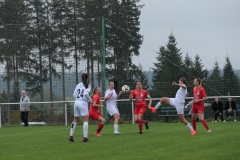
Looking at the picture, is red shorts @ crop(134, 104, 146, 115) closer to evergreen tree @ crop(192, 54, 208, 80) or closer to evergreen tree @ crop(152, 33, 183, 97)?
evergreen tree @ crop(152, 33, 183, 97)

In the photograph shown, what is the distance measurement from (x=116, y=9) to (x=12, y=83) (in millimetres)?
21385

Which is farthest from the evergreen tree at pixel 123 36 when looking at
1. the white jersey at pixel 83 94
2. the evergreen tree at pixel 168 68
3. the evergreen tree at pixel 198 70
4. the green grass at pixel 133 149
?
the green grass at pixel 133 149

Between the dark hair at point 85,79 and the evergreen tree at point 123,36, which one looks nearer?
the dark hair at point 85,79

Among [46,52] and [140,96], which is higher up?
[46,52]

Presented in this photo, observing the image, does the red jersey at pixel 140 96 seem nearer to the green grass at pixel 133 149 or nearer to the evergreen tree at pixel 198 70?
the green grass at pixel 133 149

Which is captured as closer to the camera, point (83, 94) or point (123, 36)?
point (83, 94)

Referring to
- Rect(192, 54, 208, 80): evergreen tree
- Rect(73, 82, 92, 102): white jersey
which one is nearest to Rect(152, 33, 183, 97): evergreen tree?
Rect(192, 54, 208, 80): evergreen tree

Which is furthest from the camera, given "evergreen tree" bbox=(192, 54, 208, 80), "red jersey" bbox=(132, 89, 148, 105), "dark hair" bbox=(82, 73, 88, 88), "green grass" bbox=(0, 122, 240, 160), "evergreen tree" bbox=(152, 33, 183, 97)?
"evergreen tree" bbox=(192, 54, 208, 80)

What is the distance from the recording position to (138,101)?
20.3m

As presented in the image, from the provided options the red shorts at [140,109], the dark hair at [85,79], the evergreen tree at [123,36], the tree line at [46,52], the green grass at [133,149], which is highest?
the evergreen tree at [123,36]

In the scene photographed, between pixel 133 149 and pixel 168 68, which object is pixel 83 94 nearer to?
pixel 133 149

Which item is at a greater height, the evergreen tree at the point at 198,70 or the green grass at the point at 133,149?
the evergreen tree at the point at 198,70

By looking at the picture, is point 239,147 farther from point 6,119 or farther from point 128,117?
point 6,119

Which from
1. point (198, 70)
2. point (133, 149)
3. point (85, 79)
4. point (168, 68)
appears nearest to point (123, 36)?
point (168, 68)
